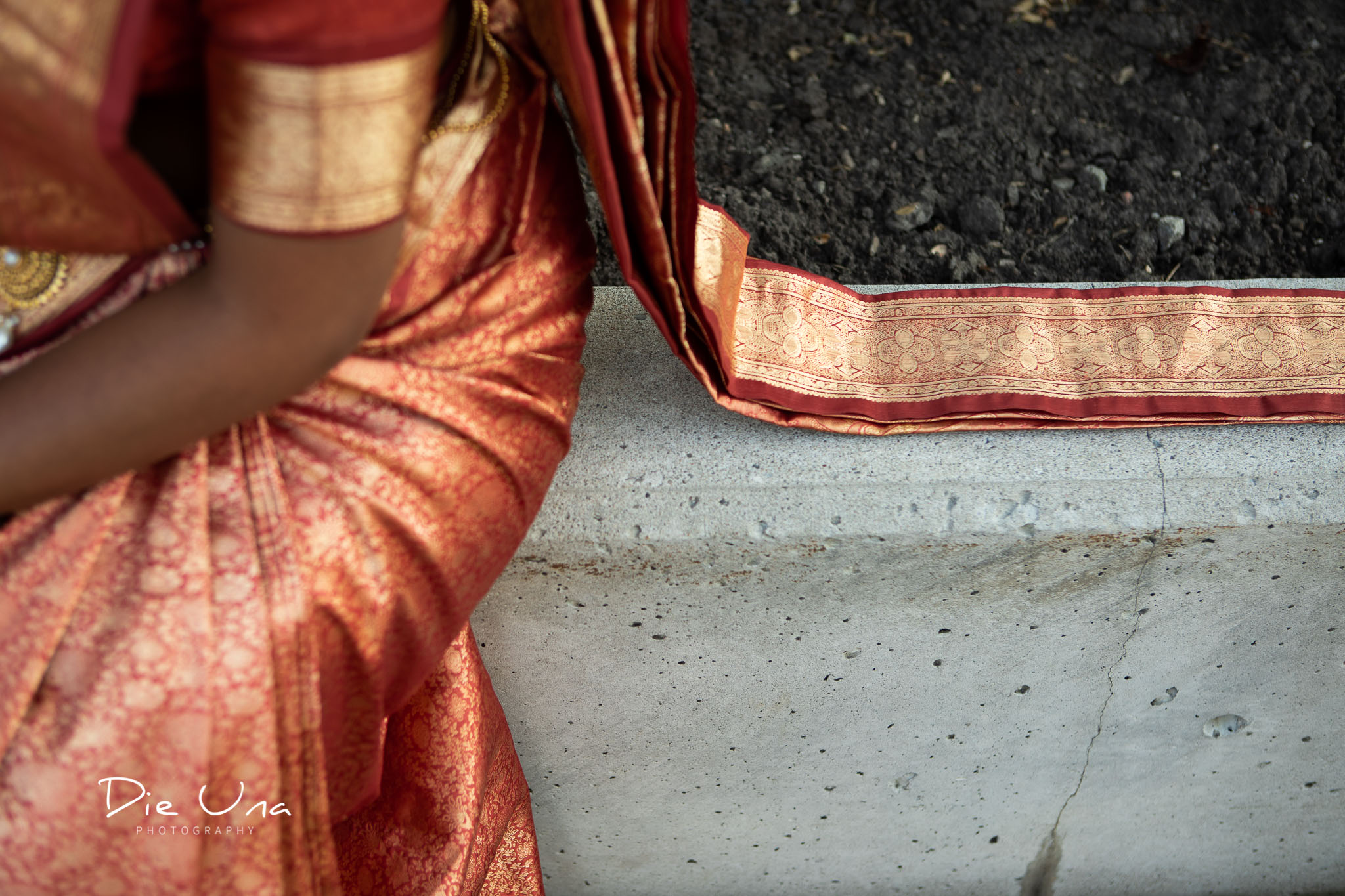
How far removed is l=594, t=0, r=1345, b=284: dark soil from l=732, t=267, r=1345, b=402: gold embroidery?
464 millimetres

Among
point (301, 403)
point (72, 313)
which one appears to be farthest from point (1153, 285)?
point (72, 313)

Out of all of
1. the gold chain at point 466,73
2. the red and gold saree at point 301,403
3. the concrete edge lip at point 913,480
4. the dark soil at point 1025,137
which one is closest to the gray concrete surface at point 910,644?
the concrete edge lip at point 913,480

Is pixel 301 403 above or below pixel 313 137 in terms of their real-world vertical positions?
below

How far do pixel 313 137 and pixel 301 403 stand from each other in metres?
0.21

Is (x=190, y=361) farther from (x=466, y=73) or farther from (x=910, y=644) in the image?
(x=910, y=644)

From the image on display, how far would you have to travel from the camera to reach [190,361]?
543 mm

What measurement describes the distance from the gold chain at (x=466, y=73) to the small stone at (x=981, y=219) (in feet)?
3.42

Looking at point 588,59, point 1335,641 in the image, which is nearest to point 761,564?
point 588,59

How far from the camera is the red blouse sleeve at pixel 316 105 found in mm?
457

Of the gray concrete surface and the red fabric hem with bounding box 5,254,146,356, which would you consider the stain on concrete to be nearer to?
the gray concrete surface

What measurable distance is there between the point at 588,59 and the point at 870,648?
0.63 meters

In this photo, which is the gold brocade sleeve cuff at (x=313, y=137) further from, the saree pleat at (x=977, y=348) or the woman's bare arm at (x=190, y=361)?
the saree pleat at (x=977, y=348)

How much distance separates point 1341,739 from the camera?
1.10m

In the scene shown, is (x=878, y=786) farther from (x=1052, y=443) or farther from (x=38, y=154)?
(x=38, y=154)
